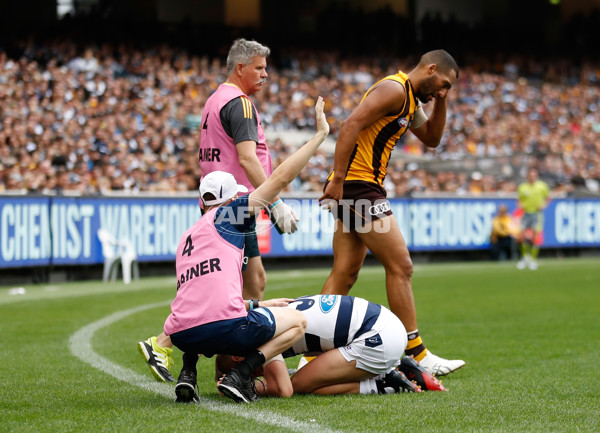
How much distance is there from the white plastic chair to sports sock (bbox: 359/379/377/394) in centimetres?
1131

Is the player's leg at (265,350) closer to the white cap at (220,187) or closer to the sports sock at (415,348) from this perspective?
the white cap at (220,187)

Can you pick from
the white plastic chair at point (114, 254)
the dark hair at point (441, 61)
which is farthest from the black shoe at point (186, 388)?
the white plastic chair at point (114, 254)

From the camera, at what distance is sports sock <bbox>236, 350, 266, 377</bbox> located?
Answer: 16.7 ft

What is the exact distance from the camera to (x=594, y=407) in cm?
489

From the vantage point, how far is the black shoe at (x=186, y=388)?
5.04 m

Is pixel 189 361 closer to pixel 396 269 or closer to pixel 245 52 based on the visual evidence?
pixel 396 269

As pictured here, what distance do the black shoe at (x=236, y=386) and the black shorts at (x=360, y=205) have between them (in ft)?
5.63

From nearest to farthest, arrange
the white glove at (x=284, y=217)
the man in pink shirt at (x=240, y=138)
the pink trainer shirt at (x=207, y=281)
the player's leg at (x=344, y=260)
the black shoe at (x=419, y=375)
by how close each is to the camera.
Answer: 1. the pink trainer shirt at (x=207, y=281)
2. the white glove at (x=284, y=217)
3. the black shoe at (x=419, y=375)
4. the man in pink shirt at (x=240, y=138)
5. the player's leg at (x=344, y=260)

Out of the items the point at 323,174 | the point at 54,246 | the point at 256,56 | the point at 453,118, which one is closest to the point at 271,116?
the point at 323,174

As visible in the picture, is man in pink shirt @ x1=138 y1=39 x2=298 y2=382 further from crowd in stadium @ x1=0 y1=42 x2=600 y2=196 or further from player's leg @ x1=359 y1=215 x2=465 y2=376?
crowd in stadium @ x1=0 y1=42 x2=600 y2=196

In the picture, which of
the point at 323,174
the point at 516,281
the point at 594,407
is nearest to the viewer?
the point at 594,407

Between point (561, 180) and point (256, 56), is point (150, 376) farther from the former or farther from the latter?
point (561, 180)

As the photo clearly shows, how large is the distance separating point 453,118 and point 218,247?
2659 centimetres

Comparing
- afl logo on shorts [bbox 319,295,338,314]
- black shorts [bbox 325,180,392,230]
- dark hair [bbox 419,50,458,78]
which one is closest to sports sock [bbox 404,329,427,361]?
black shorts [bbox 325,180,392,230]
